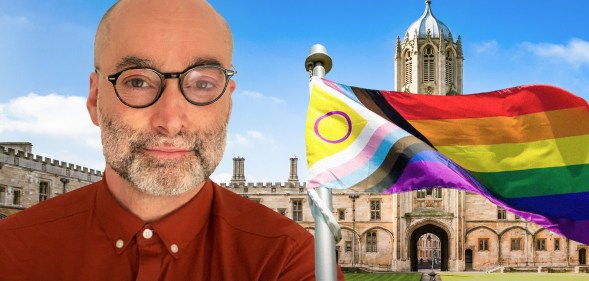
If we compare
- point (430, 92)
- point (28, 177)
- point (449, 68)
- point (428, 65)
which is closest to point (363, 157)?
point (28, 177)

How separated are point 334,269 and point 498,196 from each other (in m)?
1.93

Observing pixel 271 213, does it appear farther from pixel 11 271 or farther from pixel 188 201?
pixel 11 271

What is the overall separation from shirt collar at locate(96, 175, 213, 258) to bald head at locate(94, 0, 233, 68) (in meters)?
0.47

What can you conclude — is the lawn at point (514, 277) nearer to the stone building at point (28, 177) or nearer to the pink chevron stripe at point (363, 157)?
the stone building at point (28, 177)

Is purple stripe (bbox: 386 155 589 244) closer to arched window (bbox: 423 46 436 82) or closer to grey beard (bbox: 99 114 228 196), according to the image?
grey beard (bbox: 99 114 228 196)

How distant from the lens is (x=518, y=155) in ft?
12.3

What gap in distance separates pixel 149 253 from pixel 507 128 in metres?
2.77

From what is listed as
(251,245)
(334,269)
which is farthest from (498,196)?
(251,245)

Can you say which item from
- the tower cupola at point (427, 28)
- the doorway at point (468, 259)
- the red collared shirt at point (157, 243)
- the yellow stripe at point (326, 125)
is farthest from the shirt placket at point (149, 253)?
the tower cupola at point (427, 28)

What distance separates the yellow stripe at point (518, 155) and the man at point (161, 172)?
1.95 meters

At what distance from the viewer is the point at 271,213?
2113 mm

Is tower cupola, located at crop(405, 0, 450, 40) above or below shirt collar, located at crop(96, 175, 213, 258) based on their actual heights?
above

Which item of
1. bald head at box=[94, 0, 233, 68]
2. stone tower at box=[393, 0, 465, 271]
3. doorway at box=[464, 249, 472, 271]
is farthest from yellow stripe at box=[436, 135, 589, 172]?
doorway at box=[464, 249, 472, 271]

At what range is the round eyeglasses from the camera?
5.94 feet
